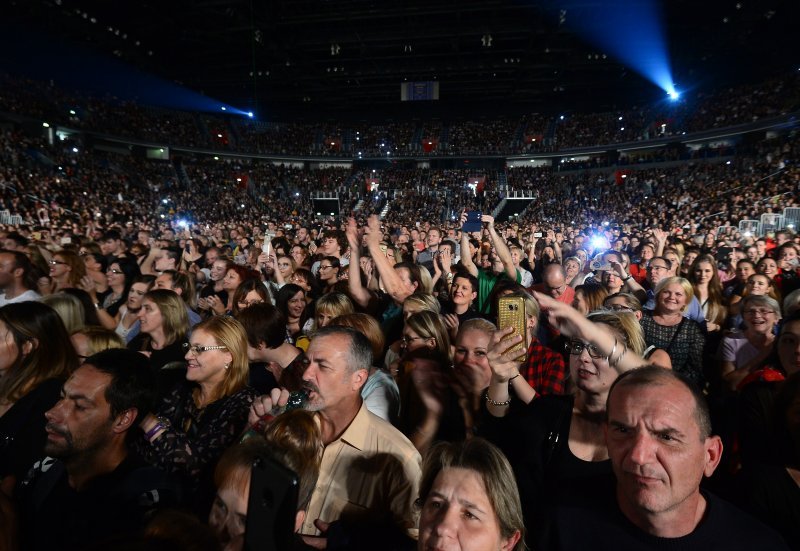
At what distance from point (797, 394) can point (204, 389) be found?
2.86 meters

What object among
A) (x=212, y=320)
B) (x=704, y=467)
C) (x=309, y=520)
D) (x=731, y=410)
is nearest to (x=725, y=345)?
(x=731, y=410)

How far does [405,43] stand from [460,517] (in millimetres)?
28603

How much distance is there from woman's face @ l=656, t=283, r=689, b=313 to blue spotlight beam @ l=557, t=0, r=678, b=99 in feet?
71.0

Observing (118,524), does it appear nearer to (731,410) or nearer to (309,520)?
(309,520)

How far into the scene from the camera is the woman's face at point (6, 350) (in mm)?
2439

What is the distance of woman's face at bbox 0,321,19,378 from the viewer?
2.44 m

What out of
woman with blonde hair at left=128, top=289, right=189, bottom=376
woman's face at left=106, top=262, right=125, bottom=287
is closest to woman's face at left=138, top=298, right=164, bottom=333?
woman with blonde hair at left=128, top=289, right=189, bottom=376

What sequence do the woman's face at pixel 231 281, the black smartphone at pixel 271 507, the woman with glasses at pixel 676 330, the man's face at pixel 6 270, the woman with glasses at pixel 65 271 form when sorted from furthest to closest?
1. the woman's face at pixel 231 281
2. the woman with glasses at pixel 65 271
3. the man's face at pixel 6 270
4. the woman with glasses at pixel 676 330
5. the black smartphone at pixel 271 507

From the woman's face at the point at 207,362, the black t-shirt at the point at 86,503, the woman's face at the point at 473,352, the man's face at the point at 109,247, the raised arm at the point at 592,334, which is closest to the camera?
the black t-shirt at the point at 86,503

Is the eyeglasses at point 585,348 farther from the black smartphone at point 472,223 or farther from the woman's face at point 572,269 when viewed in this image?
the woman's face at point 572,269

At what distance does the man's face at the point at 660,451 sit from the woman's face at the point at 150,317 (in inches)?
132

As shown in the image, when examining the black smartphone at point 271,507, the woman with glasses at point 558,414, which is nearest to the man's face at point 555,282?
the woman with glasses at point 558,414

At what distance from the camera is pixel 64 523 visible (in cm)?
174

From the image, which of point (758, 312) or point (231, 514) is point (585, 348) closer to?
point (231, 514)
